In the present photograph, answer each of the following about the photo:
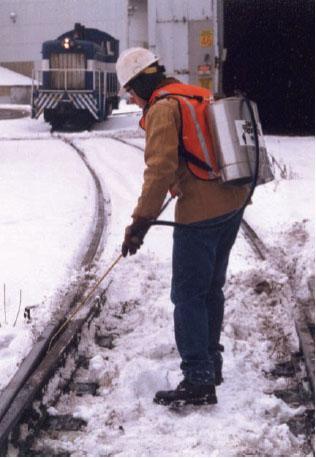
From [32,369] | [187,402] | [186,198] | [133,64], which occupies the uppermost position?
[133,64]

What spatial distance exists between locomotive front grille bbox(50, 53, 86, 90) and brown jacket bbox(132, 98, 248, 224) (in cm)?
2066

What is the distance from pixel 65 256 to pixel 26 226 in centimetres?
170

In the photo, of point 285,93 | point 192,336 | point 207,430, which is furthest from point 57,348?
point 285,93

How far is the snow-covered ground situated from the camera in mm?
3633

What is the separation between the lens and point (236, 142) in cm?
Answer: 389

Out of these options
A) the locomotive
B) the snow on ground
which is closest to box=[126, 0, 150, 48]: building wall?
the snow on ground

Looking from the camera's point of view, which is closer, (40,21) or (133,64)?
(133,64)

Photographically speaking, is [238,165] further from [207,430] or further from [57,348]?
[57,348]

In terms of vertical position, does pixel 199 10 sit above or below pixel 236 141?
above

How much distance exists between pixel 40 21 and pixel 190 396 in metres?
41.7

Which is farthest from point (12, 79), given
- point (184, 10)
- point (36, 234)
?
point (36, 234)

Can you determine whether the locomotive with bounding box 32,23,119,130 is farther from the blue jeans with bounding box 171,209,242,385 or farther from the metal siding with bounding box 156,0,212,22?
the blue jeans with bounding box 171,209,242,385

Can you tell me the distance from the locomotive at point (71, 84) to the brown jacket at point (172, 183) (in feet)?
65.6

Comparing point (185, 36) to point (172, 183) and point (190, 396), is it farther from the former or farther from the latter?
point (190, 396)
